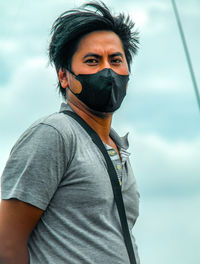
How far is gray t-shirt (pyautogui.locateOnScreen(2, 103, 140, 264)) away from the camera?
2283 mm

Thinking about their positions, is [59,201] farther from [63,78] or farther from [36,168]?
[63,78]

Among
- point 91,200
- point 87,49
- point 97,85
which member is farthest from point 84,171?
point 87,49

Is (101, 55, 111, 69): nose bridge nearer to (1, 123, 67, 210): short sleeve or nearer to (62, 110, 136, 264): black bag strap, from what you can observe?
(62, 110, 136, 264): black bag strap

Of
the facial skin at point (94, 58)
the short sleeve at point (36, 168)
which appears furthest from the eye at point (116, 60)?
the short sleeve at point (36, 168)

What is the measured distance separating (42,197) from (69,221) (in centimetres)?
20

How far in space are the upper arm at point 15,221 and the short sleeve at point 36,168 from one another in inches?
1.5

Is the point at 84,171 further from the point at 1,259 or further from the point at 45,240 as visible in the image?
the point at 1,259

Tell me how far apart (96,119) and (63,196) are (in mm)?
768

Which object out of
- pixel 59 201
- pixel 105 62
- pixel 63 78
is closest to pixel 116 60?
pixel 105 62

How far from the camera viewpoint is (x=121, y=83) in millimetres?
3068

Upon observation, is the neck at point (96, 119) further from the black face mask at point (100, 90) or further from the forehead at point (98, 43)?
the forehead at point (98, 43)

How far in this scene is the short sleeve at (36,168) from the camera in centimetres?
227

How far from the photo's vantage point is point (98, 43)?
3.03m

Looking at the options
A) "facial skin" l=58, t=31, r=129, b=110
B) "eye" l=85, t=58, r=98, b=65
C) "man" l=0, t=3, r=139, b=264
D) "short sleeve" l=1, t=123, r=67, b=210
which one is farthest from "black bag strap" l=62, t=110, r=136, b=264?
"eye" l=85, t=58, r=98, b=65
